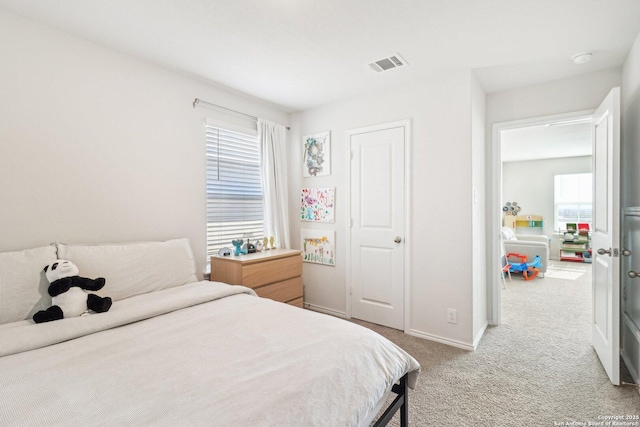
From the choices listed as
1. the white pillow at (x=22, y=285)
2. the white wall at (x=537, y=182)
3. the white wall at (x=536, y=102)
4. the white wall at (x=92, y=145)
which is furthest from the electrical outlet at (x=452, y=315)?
the white wall at (x=537, y=182)

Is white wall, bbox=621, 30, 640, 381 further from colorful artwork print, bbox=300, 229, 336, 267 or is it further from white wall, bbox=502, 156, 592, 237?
white wall, bbox=502, 156, 592, 237

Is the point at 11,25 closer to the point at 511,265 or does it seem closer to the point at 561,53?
the point at 561,53

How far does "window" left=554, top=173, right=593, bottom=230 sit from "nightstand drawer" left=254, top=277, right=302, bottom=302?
767cm

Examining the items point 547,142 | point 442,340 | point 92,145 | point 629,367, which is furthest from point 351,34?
point 547,142

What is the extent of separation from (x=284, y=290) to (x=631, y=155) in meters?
3.13

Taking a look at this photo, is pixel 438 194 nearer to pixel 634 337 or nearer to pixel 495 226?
pixel 495 226

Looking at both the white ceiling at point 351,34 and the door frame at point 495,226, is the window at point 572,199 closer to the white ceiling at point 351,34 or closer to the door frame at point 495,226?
the door frame at point 495,226

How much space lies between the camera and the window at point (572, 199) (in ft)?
24.2

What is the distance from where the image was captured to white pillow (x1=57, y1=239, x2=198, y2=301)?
1.92 meters

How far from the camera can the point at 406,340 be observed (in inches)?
114

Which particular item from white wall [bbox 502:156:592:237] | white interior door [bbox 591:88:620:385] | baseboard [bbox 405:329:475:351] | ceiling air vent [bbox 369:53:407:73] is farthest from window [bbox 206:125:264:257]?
white wall [bbox 502:156:592:237]

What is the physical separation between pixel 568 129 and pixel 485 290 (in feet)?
11.3

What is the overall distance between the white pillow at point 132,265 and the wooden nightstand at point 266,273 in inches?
15.9

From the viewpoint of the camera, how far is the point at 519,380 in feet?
7.23
